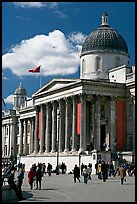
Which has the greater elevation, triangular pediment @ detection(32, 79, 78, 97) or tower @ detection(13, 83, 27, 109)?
tower @ detection(13, 83, 27, 109)

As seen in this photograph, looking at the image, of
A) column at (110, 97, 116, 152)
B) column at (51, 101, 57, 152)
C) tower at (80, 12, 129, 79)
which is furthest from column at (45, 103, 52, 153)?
column at (110, 97, 116, 152)

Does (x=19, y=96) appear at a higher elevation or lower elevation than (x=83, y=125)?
higher

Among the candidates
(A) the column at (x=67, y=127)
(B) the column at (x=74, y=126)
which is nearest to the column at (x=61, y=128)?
(A) the column at (x=67, y=127)

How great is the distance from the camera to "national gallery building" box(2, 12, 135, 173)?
64625 mm

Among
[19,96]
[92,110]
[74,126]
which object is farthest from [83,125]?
[19,96]

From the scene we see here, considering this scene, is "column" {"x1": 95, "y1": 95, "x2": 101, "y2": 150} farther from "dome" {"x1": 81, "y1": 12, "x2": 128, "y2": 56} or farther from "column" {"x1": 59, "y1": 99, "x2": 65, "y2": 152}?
"dome" {"x1": 81, "y1": 12, "x2": 128, "y2": 56}

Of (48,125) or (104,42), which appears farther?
(104,42)

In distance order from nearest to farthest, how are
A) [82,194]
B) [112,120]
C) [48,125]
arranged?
[82,194] < [112,120] < [48,125]

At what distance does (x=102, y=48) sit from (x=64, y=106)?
42.7 ft

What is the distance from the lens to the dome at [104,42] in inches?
3034

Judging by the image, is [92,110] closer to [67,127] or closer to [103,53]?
[67,127]

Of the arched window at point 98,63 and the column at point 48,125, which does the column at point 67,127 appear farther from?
the arched window at point 98,63

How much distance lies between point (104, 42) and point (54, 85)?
11.4 m

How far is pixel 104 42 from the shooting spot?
252 ft
